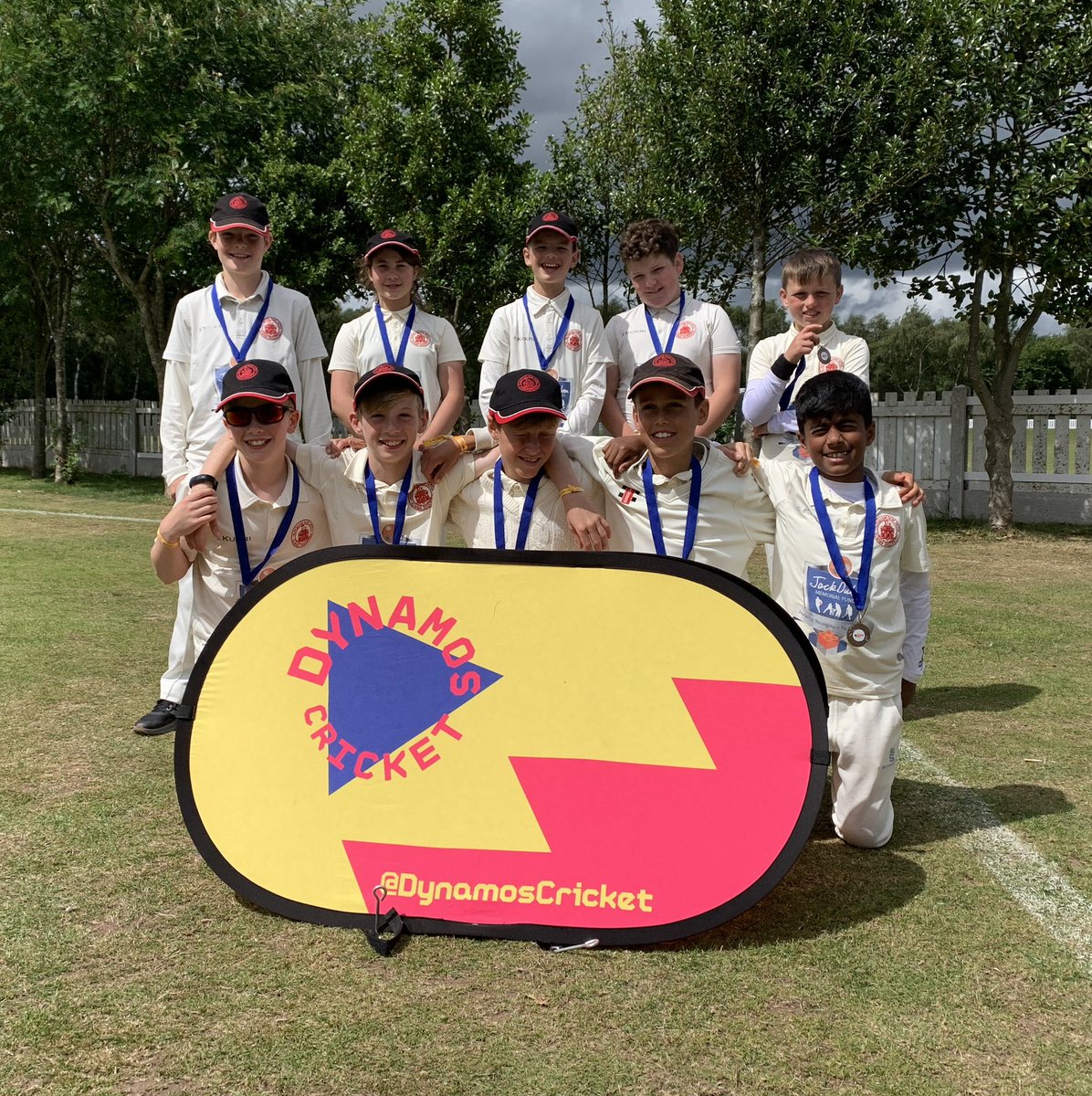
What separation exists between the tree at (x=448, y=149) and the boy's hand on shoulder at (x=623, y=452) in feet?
42.2

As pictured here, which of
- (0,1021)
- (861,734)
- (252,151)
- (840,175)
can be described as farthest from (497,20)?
(0,1021)

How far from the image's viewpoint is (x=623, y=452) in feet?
11.4

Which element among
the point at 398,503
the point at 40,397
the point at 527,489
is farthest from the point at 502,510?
the point at 40,397

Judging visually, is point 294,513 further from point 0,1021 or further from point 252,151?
point 252,151

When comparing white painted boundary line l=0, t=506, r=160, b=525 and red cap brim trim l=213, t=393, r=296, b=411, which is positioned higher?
red cap brim trim l=213, t=393, r=296, b=411

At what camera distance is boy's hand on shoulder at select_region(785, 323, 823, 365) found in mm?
3980

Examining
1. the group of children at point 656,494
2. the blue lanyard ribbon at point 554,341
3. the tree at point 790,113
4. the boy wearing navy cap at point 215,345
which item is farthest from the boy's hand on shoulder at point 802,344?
the tree at point 790,113

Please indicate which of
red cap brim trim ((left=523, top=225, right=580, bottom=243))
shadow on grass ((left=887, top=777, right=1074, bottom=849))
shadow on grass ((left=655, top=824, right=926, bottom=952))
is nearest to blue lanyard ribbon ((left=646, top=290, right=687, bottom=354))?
red cap brim trim ((left=523, top=225, right=580, bottom=243))

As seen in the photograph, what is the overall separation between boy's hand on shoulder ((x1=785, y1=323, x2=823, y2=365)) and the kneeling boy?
0.54m

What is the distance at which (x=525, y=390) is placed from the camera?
3318 mm

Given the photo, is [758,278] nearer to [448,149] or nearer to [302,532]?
[448,149]

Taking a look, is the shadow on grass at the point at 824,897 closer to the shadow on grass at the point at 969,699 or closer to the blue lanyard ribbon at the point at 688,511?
the blue lanyard ribbon at the point at 688,511

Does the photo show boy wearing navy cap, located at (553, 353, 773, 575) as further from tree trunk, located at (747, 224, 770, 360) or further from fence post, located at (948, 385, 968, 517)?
fence post, located at (948, 385, 968, 517)

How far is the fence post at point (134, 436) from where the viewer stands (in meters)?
23.9
